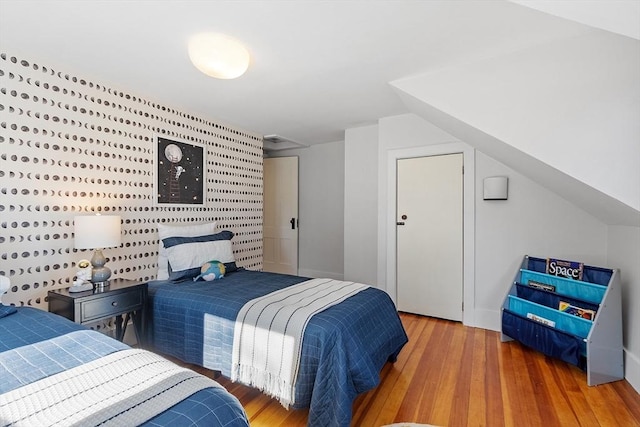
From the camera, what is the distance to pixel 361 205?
13.3 ft

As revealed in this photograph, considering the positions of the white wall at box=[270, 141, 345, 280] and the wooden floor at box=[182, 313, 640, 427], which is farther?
the white wall at box=[270, 141, 345, 280]

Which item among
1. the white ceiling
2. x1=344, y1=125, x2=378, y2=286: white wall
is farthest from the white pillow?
x1=344, y1=125, x2=378, y2=286: white wall

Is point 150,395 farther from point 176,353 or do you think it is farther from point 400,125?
point 400,125

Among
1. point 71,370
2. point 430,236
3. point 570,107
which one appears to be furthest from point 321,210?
point 71,370

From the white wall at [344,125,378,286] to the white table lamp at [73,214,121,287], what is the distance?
267 cm

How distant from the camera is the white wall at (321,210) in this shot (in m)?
4.90

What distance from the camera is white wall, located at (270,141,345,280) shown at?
4902 millimetres

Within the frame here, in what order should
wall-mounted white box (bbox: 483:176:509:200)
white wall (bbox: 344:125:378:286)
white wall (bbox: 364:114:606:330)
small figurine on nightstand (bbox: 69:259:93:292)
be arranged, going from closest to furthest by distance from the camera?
1. small figurine on nightstand (bbox: 69:259:93:292)
2. white wall (bbox: 364:114:606:330)
3. wall-mounted white box (bbox: 483:176:509:200)
4. white wall (bbox: 344:125:378:286)

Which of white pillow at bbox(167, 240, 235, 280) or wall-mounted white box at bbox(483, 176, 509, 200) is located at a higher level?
wall-mounted white box at bbox(483, 176, 509, 200)

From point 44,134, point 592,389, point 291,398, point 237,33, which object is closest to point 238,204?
point 44,134

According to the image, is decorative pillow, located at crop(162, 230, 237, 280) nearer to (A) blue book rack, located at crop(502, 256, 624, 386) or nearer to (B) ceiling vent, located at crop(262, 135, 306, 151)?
(B) ceiling vent, located at crop(262, 135, 306, 151)

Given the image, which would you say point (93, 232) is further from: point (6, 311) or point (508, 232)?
point (508, 232)

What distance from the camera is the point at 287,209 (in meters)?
5.30

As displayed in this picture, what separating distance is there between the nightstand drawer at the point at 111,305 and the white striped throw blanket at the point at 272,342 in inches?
36.5
